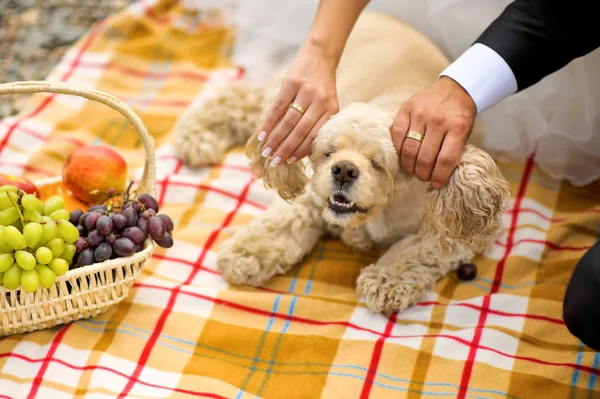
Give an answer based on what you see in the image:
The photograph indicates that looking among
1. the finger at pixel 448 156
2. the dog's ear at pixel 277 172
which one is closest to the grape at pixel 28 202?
the dog's ear at pixel 277 172

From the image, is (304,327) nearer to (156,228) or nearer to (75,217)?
(156,228)

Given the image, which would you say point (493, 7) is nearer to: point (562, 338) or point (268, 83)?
point (268, 83)

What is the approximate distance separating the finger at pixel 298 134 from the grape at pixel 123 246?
39cm

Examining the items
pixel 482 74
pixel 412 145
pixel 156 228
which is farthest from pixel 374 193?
pixel 156 228

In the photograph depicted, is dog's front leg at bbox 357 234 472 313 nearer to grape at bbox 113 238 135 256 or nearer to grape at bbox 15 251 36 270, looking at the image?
grape at bbox 113 238 135 256

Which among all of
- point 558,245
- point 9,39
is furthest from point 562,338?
point 9,39

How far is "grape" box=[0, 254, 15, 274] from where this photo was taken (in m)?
1.35

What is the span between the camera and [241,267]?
1755mm

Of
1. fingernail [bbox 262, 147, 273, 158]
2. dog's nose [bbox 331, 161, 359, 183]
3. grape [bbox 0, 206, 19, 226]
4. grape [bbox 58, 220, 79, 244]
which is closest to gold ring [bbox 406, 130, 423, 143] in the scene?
dog's nose [bbox 331, 161, 359, 183]

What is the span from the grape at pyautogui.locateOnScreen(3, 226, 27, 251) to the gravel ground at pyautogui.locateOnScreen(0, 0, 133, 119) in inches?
48.9

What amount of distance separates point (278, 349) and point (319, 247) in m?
0.40

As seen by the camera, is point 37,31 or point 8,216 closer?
point 8,216

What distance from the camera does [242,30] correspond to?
2711 mm

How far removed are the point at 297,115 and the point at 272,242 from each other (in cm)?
41
